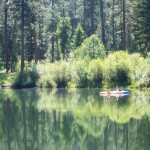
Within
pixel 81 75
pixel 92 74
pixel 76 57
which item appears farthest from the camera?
pixel 76 57

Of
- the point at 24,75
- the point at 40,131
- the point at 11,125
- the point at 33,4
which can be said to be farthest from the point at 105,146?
the point at 33,4

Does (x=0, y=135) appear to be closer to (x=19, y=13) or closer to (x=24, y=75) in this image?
(x=24, y=75)

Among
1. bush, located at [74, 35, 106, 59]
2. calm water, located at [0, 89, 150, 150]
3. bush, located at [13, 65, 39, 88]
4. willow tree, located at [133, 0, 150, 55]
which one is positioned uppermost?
willow tree, located at [133, 0, 150, 55]

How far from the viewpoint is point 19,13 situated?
6312 centimetres

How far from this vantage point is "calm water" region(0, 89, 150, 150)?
71.8ft

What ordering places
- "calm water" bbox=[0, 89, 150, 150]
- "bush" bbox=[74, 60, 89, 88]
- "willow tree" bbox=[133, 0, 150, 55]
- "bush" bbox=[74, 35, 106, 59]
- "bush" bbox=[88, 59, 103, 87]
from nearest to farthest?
"calm water" bbox=[0, 89, 150, 150]
"bush" bbox=[88, 59, 103, 87]
"willow tree" bbox=[133, 0, 150, 55]
"bush" bbox=[74, 60, 89, 88]
"bush" bbox=[74, 35, 106, 59]

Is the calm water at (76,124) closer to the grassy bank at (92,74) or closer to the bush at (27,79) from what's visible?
the grassy bank at (92,74)

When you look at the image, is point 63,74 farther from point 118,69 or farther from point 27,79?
point 118,69

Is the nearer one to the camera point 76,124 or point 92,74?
point 76,124

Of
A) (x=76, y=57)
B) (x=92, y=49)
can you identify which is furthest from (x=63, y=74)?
(x=76, y=57)

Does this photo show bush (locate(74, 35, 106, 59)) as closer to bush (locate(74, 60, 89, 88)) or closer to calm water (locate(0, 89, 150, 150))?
bush (locate(74, 60, 89, 88))

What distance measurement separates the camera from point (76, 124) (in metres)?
27.8

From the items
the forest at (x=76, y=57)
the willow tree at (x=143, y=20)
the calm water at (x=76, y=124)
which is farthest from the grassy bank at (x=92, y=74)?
the calm water at (x=76, y=124)

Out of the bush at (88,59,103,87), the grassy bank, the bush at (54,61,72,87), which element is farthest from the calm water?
the bush at (54,61,72,87)
